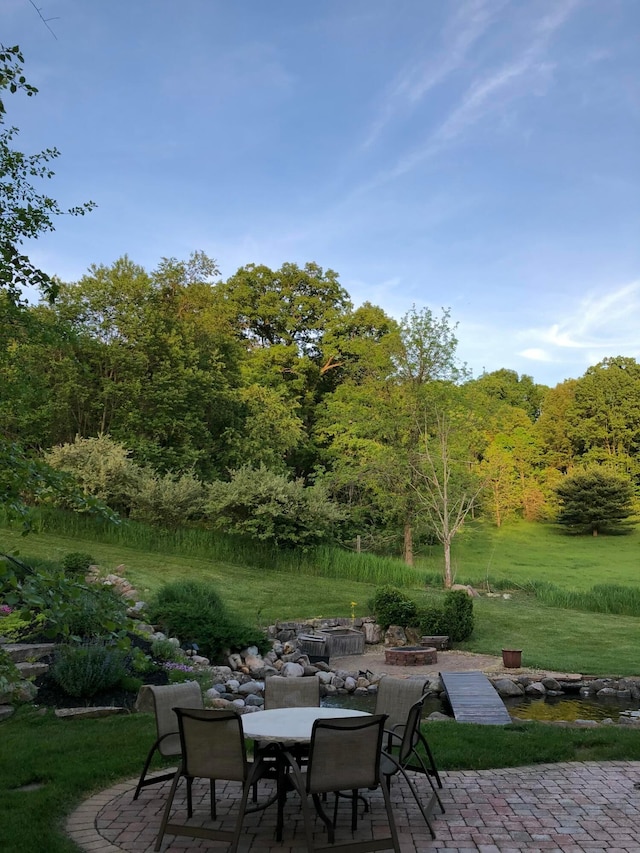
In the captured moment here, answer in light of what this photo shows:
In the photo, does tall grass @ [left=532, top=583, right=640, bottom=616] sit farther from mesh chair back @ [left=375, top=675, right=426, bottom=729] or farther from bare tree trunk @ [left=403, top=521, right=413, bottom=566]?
mesh chair back @ [left=375, top=675, right=426, bottom=729]

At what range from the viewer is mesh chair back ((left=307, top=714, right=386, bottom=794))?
3.32 metres

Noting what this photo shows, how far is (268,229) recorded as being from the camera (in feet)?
49.0

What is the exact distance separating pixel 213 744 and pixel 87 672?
12.1ft

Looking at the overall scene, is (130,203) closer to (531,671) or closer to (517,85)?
(517,85)

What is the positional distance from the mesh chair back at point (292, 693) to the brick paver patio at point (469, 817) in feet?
1.83

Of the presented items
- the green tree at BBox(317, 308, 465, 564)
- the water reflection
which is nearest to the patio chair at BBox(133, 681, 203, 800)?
the water reflection

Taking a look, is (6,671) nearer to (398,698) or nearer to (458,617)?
(398,698)

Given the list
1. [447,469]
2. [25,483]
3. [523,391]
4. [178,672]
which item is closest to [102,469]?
[447,469]

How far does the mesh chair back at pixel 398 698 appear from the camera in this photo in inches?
179

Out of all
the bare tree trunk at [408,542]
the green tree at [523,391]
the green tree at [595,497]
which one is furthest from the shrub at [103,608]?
the green tree at [523,391]

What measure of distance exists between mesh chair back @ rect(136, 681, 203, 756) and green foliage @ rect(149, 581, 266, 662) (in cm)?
488

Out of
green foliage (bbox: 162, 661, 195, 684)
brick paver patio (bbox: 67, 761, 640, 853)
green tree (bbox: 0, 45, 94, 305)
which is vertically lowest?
green foliage (bbox: 162, 661, 195, 684)

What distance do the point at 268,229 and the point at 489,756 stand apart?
12308mm

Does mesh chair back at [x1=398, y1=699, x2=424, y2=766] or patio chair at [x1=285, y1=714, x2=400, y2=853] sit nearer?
patio chair at [x1=285, y1=714, x2=400, y2=853]
